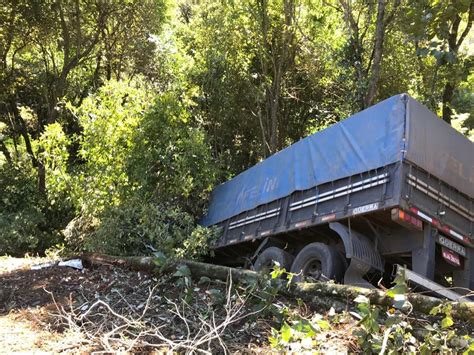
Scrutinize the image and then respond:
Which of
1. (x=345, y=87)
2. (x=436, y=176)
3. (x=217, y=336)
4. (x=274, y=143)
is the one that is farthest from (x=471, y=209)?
(x=274, y=143)

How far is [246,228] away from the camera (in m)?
10.2

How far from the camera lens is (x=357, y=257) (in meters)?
7.15

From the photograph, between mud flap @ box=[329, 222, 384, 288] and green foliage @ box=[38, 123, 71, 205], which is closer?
mud flap @ box=[329, 222, 384, 288]

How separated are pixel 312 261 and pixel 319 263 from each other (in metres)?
0.14

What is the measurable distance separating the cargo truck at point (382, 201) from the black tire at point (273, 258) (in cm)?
2

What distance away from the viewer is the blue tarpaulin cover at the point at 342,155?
6.91 metres

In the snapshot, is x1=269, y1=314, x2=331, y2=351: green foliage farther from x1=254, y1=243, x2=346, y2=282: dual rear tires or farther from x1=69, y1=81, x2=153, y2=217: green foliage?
x1=69, y1=81, x2=153, y2=217: green foliage

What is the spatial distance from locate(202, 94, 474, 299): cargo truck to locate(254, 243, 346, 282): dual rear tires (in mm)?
17

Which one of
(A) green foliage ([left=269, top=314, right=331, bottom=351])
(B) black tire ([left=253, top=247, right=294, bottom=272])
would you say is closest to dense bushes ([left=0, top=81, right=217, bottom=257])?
(B) black tire ([left=253, top=247, right=294, bottom=272])

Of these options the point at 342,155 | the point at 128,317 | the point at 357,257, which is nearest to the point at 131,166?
the point at 342,155

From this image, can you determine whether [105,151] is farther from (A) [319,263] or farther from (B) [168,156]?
(A) [319,263]

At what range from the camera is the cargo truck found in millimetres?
6688

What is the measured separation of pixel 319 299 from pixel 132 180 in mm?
7689

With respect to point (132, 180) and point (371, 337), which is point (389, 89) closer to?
point (132, 180)
